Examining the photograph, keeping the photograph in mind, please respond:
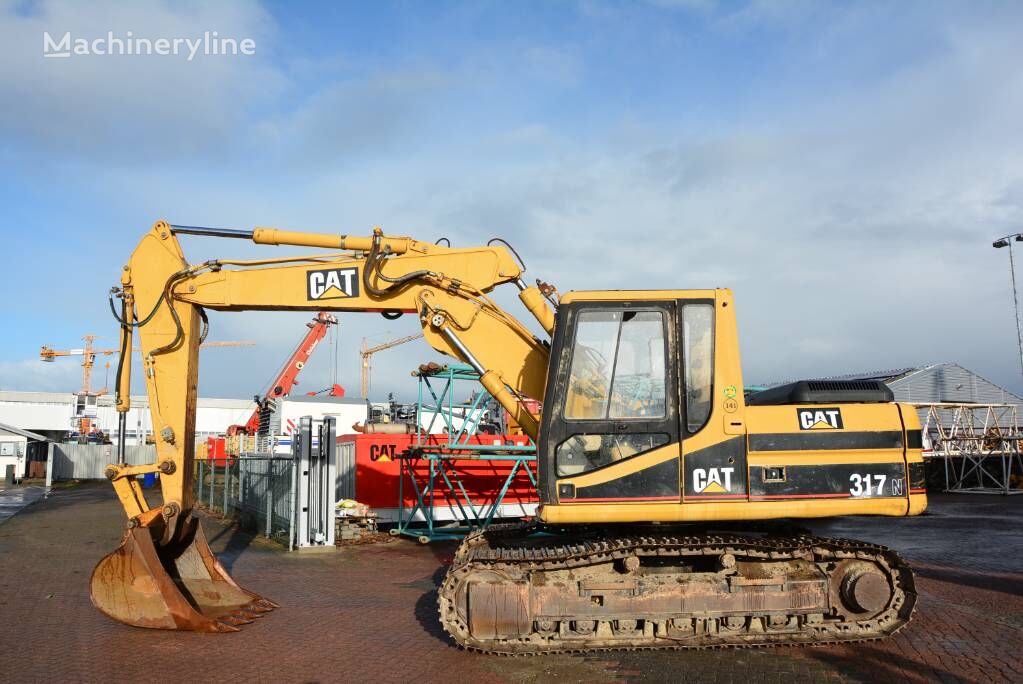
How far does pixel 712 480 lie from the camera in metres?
6.98

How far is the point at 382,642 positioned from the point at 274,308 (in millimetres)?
3601

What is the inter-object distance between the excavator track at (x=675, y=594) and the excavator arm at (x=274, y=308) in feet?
4.80

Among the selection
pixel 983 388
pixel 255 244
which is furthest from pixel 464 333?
pixel 983 388

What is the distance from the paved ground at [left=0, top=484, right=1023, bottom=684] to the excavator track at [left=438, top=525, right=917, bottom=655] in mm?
200

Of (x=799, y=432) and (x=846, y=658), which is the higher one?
(x=799, y=432)

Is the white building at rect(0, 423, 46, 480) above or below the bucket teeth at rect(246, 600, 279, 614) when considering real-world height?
above

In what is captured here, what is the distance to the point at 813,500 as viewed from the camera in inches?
280

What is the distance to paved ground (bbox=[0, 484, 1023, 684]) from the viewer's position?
6645 millimetres

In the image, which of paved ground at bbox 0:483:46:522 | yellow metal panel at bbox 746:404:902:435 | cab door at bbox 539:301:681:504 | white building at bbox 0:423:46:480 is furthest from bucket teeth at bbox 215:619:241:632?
white building at bbox 0:423:46:480

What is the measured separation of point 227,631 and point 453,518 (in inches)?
364

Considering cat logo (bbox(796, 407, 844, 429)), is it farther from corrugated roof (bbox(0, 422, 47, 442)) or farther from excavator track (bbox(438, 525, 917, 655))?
corrugated roof (bbox(0, 422, 47, 442))

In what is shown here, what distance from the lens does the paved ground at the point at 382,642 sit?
6.64 meters

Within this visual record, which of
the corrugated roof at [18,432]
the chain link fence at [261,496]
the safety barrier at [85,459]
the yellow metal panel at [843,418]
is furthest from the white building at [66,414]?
the yellow metal panel at [843,418]

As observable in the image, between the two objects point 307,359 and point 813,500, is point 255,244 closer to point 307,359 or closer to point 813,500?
point 813,500
